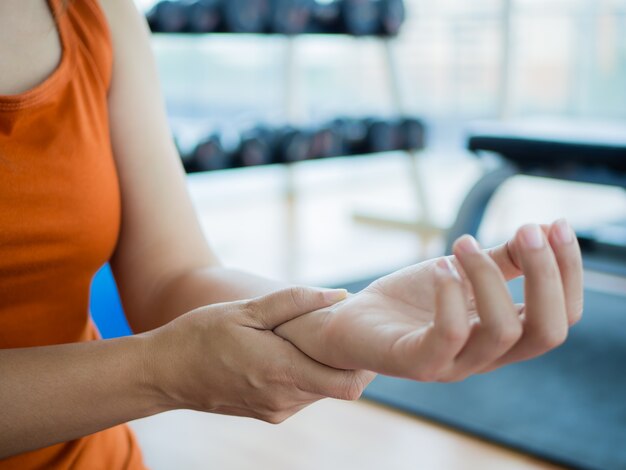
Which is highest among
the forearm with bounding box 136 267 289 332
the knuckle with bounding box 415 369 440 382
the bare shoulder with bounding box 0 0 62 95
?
the bare shoulder with bounding box 0 0 62 95

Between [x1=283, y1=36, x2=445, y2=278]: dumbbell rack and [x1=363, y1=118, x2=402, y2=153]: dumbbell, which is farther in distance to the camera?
[x1=283, y1=36, x2=445, y2=278]: dumbbell rack

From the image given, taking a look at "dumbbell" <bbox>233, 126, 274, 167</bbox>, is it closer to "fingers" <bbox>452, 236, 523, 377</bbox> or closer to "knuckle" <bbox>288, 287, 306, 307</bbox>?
"knuckle" <bbox>288, 287, 306, 307</bbox>

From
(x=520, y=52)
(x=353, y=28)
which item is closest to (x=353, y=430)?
(x=353, y=28)

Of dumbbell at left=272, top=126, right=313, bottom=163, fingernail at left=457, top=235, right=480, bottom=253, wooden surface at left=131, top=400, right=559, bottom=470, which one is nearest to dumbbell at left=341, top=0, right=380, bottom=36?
dumbbell at left=272, top=126, right=313, bottom=163

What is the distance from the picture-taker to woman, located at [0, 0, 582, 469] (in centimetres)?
47

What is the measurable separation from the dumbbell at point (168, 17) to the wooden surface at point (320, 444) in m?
1.13

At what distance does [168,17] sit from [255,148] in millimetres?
479

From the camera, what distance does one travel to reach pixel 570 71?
459cm

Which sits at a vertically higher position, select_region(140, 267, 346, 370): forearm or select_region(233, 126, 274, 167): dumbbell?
select_region(140, 267, 346, 370): forearm

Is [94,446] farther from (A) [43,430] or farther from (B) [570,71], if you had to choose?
(B) [570,71]

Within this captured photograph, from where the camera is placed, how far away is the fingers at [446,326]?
0.44 meters

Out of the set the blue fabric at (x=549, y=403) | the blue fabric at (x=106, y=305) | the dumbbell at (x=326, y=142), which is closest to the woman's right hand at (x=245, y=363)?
the blue fabric at (x=106, y=305)

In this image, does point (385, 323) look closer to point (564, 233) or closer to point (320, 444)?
point (564, 233)

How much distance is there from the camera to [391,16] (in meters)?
2.83
